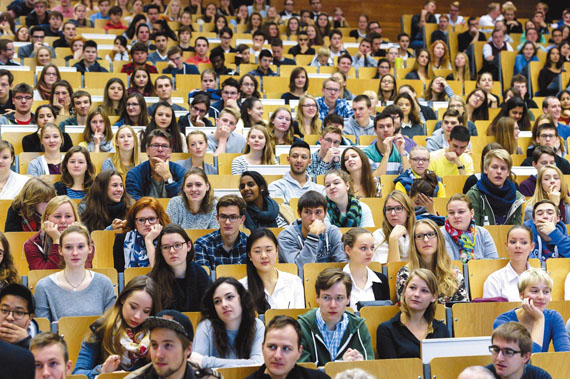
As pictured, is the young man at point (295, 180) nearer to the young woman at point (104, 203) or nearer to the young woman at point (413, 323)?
the young woman at point (104, 203)

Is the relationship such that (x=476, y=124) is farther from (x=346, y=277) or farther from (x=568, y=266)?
(x=346, y=277)

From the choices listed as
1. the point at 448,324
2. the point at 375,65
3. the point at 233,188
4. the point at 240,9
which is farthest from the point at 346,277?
the point at 240,9

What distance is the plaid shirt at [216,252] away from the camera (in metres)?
4.23

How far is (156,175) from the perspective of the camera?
5.01 metres

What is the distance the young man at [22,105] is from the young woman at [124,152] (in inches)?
40.1

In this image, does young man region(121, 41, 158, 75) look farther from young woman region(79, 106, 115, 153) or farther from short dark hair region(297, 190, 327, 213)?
short dark hair region(297, 190, 327, 213)

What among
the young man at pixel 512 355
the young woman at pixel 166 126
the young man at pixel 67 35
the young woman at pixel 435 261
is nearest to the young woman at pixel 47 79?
the young woman at pixel 166 126

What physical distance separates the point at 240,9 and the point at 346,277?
704 centimetres

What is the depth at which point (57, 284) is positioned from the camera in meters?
3.69

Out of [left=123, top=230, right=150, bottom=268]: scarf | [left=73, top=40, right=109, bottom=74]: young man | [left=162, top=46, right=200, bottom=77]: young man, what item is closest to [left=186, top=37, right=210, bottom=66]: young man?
[left=162, top=46, right=200, bottom=77]: young man

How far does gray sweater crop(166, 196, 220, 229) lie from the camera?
4.60 metres

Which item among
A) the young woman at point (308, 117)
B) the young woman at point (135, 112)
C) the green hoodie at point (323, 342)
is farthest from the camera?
the young woman at point (308, 117)

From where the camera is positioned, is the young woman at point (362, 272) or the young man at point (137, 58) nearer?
the young woman at point (362, 272)

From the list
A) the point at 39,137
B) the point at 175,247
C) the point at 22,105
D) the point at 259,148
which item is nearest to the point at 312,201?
the point at 175,247
